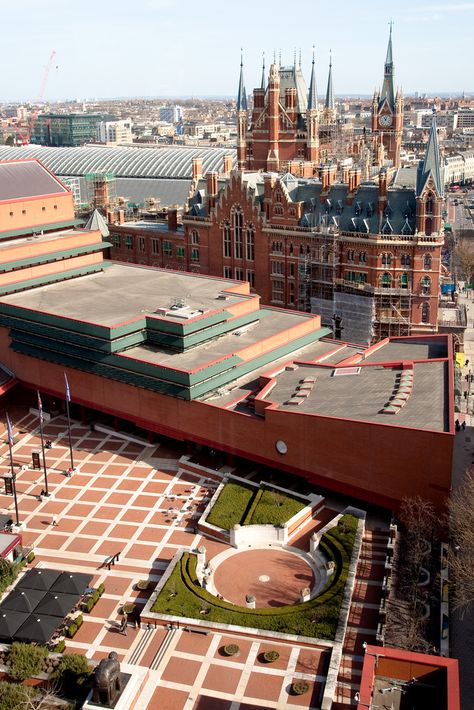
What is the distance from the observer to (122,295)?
90375mm

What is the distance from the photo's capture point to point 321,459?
64562 mm

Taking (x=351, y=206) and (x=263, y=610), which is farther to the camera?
(x=351, y=206)

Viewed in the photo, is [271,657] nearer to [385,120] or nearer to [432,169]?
[432,169]

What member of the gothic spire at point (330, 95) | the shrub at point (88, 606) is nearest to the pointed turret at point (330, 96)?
the gothic spire at point (330, 95)

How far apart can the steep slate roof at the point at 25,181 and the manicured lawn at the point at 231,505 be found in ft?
178

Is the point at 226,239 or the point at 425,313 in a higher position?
the point at 226,239

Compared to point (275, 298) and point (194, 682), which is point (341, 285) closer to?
point (275, 298)

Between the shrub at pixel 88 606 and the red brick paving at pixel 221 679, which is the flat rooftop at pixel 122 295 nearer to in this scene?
the shrub at pixel 88 606

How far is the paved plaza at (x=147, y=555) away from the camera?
45.6 metres

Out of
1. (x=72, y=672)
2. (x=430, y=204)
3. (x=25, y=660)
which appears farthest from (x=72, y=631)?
(x=430, y=204)

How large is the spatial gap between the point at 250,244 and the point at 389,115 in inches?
1858

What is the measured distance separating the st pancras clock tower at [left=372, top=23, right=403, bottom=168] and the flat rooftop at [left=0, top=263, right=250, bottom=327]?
191 feet


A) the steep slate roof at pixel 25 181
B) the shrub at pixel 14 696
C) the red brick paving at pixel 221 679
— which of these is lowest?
the red brick paving at pixel 221 679

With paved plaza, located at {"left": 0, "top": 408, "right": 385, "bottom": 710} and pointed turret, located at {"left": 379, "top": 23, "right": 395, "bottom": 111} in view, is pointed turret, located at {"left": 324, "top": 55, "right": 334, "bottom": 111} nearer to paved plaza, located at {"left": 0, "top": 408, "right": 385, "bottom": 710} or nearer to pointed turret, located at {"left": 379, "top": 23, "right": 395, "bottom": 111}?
pointed turret, located at {"left": 379, "top": 23, "right": 395, "bottom": 111}
